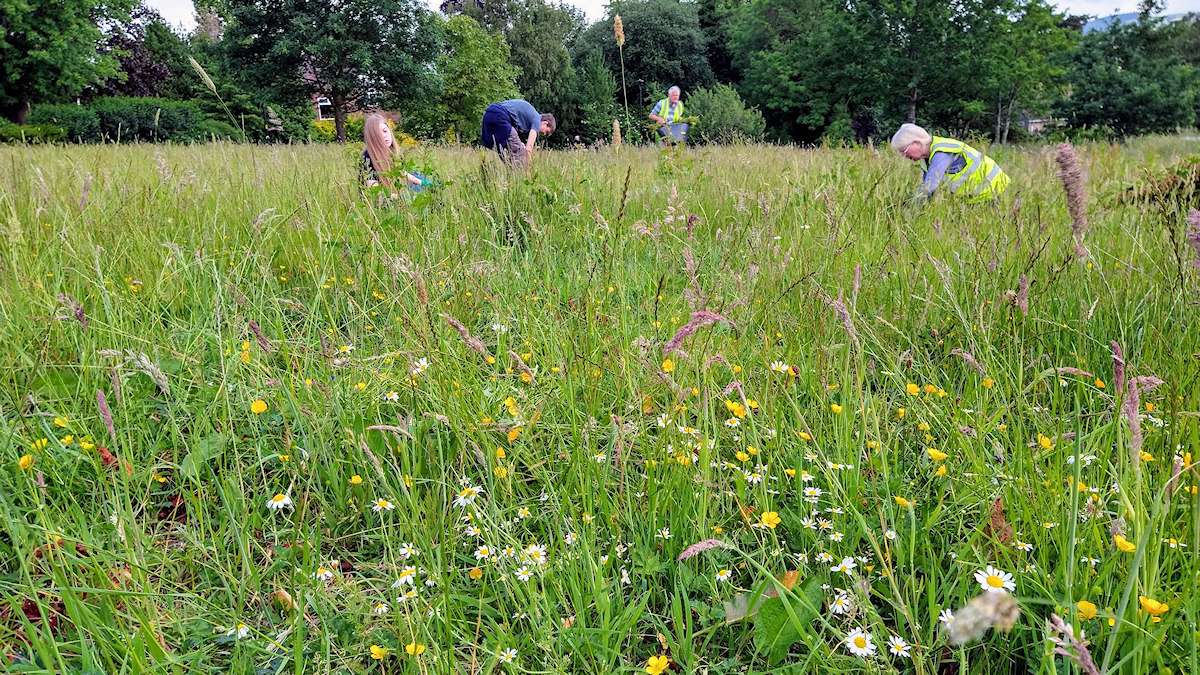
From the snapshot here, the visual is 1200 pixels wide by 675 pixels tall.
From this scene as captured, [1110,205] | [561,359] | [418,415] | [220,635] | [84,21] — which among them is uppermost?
[84,21]

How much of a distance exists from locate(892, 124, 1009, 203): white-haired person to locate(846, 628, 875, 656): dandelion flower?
3584mm

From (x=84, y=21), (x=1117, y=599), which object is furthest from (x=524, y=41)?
(x=1117, y=599)

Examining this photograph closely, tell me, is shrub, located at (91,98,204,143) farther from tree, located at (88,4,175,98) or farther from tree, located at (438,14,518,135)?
tree, located at (88,4,175,98)

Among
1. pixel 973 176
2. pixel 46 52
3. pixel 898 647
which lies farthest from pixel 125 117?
pixel 898 647

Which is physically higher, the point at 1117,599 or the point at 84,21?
the point at 84,21

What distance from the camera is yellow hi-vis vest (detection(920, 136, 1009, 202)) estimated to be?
423 cm

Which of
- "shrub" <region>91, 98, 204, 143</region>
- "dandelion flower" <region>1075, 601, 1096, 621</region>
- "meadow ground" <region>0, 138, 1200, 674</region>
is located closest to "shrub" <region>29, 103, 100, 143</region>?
"shrub" <region>91, 98, 204, 143</region>

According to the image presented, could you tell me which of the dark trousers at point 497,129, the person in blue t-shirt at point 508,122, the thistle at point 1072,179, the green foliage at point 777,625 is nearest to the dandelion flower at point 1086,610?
the green foliage at point 777,625

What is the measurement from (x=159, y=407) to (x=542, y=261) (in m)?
1.62

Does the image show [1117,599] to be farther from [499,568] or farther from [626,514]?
[499,568]

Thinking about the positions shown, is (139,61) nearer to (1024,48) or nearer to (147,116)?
(147,116)

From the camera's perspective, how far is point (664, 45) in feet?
130

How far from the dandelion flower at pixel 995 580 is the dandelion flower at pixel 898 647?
17cm

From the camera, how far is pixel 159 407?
1891 mm
